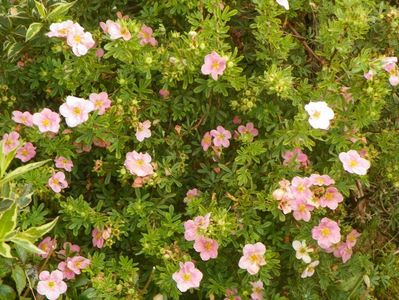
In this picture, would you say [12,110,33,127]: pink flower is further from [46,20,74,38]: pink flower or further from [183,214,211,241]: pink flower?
[183,214,211,241]: pink flower

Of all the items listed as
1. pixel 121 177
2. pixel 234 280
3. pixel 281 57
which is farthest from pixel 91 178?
pixel 281 57

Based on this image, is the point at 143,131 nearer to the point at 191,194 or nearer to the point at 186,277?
the point at 191,194

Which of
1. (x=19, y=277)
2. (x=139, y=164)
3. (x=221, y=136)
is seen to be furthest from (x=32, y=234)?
(x=221, y=136)

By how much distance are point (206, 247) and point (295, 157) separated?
47 cm

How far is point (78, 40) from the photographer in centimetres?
245

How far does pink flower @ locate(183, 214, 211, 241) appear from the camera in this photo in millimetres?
2277

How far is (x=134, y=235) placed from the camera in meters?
2.62

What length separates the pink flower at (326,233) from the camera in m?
2.47

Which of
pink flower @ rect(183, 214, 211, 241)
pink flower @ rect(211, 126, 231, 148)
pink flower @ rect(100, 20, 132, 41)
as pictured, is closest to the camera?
pink flower @ rect(183, 214, 211, 241)

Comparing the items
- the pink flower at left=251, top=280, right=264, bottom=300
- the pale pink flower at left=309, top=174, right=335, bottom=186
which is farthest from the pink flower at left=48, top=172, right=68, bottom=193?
the pale pink flower at left=309, top=174, right=335, bottom=186

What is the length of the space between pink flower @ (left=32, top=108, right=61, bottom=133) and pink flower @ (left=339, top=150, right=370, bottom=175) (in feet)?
3.50

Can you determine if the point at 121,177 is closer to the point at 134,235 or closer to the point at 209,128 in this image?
the point at 134,235

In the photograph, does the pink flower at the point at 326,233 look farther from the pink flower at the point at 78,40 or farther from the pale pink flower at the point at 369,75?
the pink flower at the point at 78,40

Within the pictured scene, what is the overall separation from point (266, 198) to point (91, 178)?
0.79 m
